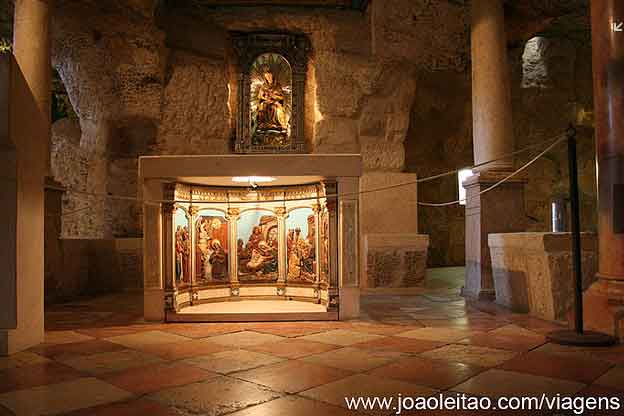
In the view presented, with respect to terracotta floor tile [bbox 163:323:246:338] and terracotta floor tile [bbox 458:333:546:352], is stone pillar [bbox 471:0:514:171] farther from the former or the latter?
terracotta floor tile [bbox 163:323:246:338]

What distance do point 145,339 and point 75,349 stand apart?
749 mm

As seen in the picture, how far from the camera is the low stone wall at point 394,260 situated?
434 inches

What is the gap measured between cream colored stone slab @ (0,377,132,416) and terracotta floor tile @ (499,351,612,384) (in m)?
3.17

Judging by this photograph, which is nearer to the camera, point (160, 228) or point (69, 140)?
point (160, 228)

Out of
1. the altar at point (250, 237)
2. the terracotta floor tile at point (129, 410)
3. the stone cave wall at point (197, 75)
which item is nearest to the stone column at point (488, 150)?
the stone cave wall at point (197, 75)

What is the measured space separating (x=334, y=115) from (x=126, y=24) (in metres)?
5.29

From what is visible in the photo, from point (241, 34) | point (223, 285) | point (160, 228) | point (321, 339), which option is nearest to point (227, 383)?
point (321, 339)

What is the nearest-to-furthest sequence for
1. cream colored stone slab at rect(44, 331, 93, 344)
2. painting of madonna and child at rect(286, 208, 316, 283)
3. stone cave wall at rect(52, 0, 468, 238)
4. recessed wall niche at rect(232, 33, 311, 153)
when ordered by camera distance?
cream colored stone slab at rect(44, 331, 93, 344) < painting of madonna and child at rect(286, 208, 316, 283) < stone cave wall at rect(52, 0, 468, 238) < recessed wall niche at rect(232, 33, 311, 153)

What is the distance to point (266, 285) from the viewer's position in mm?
8250

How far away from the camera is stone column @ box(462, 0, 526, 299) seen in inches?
344

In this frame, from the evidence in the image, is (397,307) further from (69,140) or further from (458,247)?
(69,140)

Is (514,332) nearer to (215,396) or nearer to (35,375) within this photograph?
(215,396)

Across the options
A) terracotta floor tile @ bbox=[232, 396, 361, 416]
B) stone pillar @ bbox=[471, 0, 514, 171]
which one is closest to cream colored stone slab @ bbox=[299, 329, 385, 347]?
terracotta floor tile @ bbox=[232, 396, 361, 416]

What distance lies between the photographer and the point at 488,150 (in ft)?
29.9
